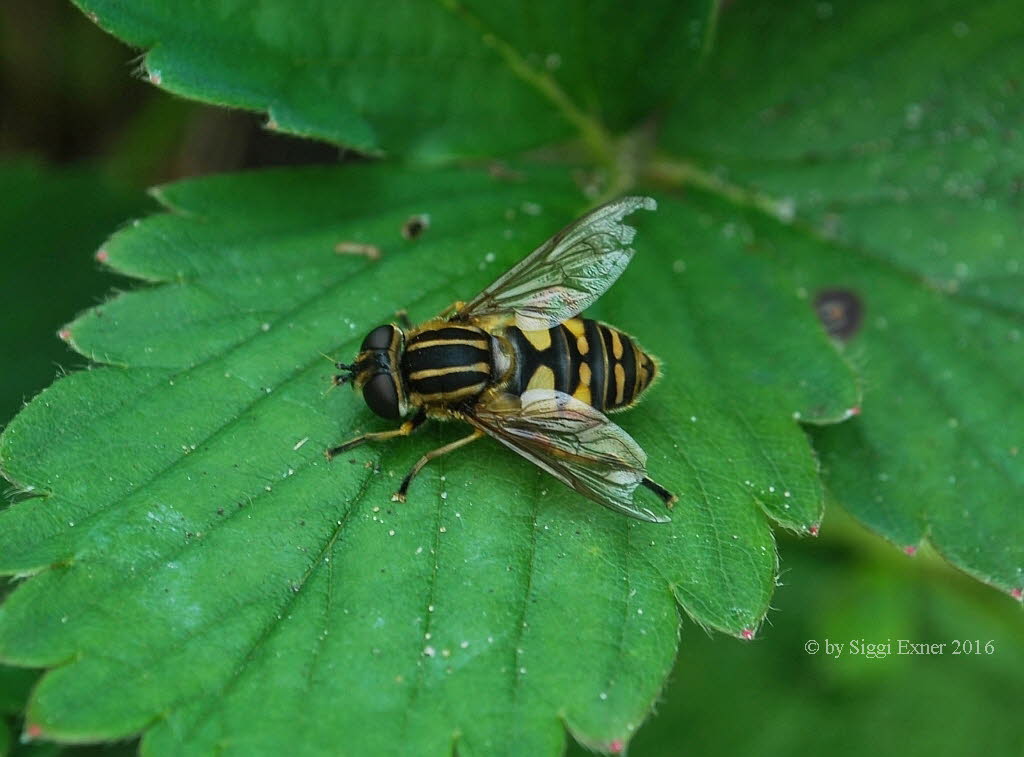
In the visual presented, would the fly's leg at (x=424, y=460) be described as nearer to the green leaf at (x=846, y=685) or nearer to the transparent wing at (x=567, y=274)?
the transparent wing at (x=567, y=274)

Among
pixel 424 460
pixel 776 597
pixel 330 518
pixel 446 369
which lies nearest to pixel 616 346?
pixel 446 369

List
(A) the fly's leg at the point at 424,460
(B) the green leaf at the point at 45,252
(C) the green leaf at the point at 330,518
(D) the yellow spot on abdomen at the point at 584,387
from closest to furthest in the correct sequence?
1. (C) the green leaf at the point at 330,518
2. (A) the fly's leg at the point at 424,460
3. (D) the yellow spot on abdomen at the point at 584,387
4. (B) the green leaf at the point at 45,252

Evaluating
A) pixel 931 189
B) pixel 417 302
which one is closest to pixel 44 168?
pixel 417 302

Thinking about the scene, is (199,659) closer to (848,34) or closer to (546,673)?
(546,673)

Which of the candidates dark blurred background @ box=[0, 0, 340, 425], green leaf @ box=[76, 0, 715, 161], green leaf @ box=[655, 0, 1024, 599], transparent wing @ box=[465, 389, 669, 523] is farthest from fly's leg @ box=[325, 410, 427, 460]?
dark blurred background @ box=[0, 0, 340, 425]

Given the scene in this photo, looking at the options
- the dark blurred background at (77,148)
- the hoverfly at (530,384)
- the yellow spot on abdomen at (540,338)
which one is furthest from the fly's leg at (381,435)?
the dark blurred background at (77,148)

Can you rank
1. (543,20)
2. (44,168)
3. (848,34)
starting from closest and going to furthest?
(543,20) < (848,34) < (44,168)
